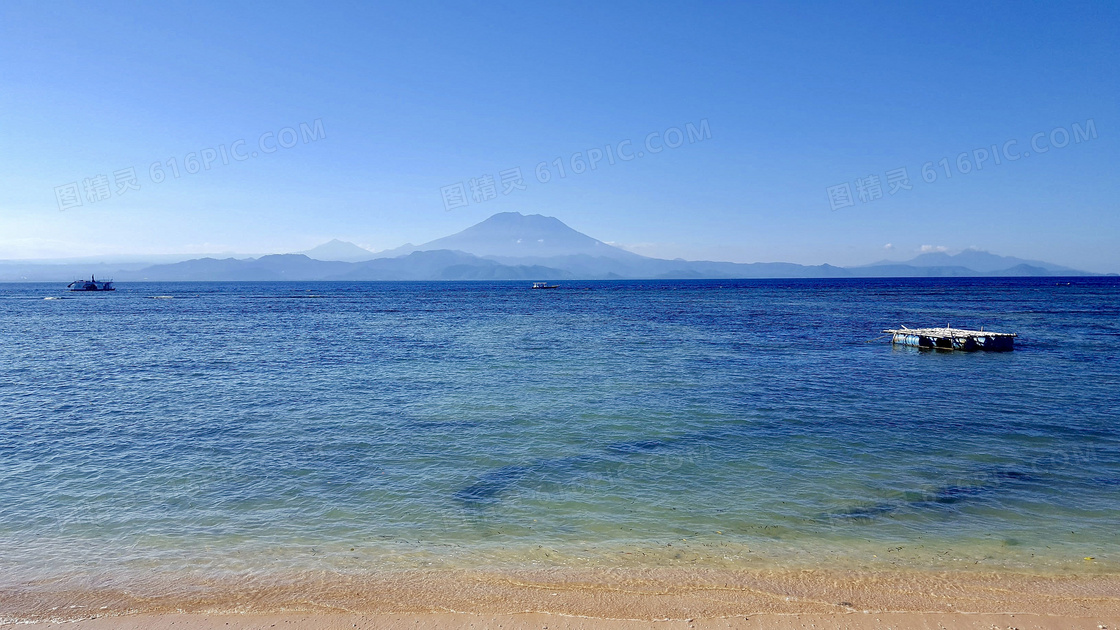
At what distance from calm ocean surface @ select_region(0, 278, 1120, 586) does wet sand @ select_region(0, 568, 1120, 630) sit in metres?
0.59

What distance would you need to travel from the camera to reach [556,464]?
16672 mm

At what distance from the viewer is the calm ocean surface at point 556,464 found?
1164 cm

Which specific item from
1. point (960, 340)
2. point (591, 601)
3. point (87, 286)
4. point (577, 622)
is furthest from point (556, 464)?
point (87, 286)

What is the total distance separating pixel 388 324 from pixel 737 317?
3944 cm

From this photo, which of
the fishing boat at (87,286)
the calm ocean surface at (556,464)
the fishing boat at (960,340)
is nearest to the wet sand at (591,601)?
the calm ocean surface at (556,464)

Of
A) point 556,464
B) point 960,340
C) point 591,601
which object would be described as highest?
point 960,340

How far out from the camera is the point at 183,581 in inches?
410

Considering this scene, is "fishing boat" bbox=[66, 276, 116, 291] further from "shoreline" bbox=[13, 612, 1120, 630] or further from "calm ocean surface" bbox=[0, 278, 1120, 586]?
"shoreline" bbox=[13, 612, 1120, 630]

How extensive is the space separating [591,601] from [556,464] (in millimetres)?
6941

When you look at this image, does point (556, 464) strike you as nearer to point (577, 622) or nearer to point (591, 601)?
point (591, 601)

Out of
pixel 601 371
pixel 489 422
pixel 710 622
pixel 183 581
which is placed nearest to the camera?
pixel 710 622

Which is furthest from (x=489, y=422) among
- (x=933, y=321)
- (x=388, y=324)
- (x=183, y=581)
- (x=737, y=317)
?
(x=933, y=321)

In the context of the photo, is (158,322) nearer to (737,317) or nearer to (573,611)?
(737,317)

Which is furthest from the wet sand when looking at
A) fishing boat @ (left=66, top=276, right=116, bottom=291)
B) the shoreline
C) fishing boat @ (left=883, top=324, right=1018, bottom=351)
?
fishing boat @ (left=66, top=276, right=116, bottom=291)
